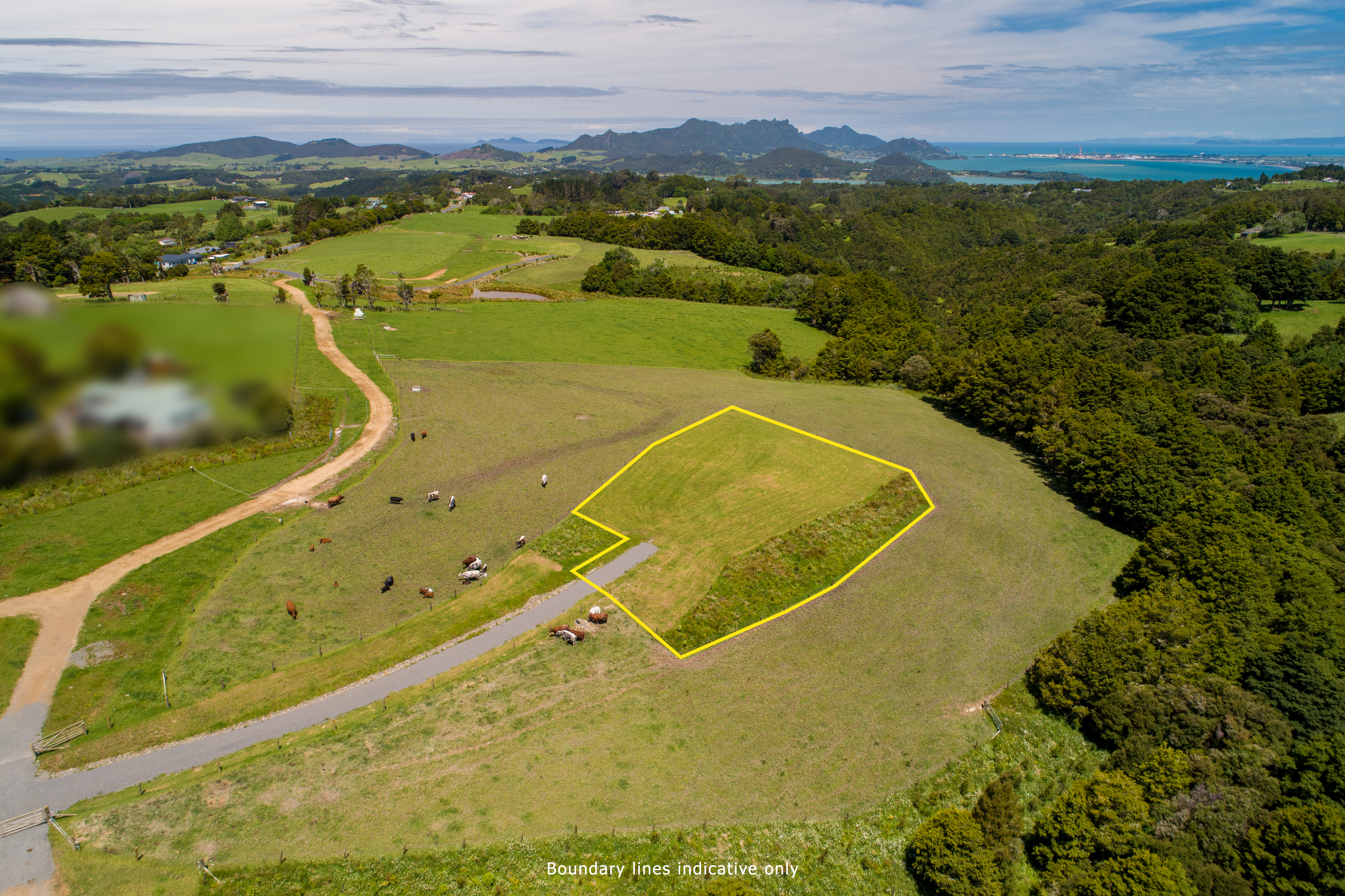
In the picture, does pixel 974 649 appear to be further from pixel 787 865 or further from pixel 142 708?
pixel 142 708

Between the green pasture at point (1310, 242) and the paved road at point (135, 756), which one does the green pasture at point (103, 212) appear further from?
the green pasture at point (1310, 242)

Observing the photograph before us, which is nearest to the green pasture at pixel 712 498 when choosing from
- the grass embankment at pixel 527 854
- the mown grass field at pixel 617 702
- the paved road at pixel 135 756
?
the mown grass field at pixel 617 702

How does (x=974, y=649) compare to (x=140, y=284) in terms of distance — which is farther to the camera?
(x=140, y=284)

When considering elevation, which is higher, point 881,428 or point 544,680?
point 881,428

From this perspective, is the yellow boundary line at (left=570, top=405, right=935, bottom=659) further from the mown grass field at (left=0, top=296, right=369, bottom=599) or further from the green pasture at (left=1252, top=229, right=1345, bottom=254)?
the green pasture at (left=1252, top=229, right=1345, bottom=254)

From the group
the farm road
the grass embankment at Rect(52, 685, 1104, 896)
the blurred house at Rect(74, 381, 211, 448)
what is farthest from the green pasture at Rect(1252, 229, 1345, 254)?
the farm road

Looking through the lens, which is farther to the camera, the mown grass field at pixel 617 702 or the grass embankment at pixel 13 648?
the grass embankment at pixel 13 648

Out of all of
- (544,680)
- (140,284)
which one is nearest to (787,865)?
(544,680)
